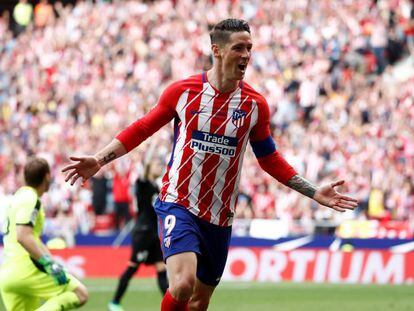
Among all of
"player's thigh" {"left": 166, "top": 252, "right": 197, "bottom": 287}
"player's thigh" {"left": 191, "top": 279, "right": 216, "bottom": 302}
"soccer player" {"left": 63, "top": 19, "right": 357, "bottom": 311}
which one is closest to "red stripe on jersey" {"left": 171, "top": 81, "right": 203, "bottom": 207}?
"soccer player" {"left": 63, "top": 19, "right": 357, "bottom": 311}

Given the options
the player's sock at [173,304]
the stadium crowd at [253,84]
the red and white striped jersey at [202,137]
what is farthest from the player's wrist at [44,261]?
the stadium crowd at [253,84]

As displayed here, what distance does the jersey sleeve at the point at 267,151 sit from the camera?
930 centimetres

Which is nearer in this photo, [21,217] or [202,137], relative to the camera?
Result: [202,137]

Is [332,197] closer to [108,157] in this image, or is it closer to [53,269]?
[108,157]

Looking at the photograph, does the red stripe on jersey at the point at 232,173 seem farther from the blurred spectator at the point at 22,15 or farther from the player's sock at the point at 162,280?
the blurred spectator at the point at 22,15

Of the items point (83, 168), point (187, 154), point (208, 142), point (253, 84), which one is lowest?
point (83, 168)

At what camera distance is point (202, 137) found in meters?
9.05

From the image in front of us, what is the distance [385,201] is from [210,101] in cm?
1533

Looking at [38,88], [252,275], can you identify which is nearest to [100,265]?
[252,275]

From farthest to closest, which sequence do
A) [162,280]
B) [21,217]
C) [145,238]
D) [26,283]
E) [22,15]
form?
[22,15]
[145,238]
[162,280]
[26,283]
[21,217]

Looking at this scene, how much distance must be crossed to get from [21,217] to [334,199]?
9.05 feet

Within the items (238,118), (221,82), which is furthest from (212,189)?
(221,82)

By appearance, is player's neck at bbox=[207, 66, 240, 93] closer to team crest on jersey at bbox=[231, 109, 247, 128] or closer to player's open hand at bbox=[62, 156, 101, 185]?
team crest on jersey at bbox=[231, 109, 247, 128]

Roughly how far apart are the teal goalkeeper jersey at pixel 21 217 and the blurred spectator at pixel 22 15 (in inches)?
886
